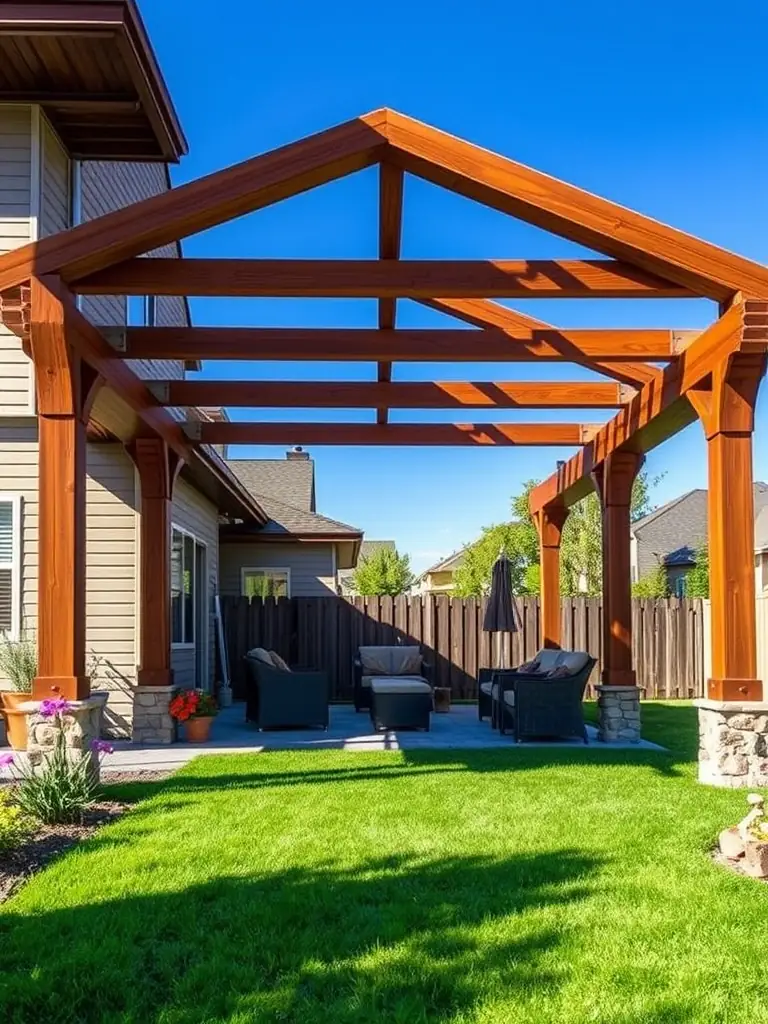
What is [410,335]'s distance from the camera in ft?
25.2

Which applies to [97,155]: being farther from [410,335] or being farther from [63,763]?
[63,763]

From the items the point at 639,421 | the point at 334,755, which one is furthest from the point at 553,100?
the point at 334,755

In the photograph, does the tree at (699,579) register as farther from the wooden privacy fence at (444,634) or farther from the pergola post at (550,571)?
the pergola post at (550,571)

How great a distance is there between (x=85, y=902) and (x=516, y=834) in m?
2.37

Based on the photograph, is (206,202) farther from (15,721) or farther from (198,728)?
(198,728)

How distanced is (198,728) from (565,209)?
6289mm

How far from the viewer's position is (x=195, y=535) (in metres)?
13.8

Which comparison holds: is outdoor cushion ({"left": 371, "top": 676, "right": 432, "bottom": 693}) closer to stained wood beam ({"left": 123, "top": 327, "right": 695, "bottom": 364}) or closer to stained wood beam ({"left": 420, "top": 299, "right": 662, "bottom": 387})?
stained wood beam ({"left": 420, "top": 299, "right": 662, "bottom": 387})

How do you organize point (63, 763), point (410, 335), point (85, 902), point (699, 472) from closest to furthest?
point (85, 902) → point (63, 763) → point (410, 335) → point (699, 472)

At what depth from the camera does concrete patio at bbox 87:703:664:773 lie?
28.8 feet

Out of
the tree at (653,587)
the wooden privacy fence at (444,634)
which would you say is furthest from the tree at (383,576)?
the wooden privacy fence at (444,634)

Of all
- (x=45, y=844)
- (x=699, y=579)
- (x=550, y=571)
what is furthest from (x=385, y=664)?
(x=699, y=579)

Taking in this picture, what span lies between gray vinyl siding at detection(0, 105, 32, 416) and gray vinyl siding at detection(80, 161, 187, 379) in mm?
843

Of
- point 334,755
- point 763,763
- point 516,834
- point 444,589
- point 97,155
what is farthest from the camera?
point 444,589
